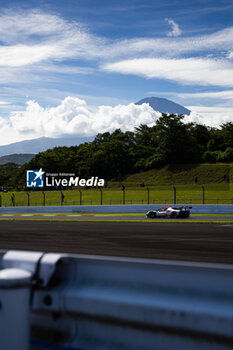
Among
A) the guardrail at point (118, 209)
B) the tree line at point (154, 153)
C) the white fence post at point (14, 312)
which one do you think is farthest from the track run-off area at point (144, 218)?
the tree line at point (154, 153)

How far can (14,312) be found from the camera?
2.89 meters

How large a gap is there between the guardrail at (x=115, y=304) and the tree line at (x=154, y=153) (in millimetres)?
100224

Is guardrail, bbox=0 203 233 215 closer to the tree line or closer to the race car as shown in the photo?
the race car

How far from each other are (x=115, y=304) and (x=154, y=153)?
11177 centimetres

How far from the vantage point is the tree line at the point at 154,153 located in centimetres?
10606

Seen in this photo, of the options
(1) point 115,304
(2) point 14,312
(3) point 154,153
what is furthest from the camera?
(3) point 154,153

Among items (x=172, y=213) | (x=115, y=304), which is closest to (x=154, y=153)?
(x=172, y=213)

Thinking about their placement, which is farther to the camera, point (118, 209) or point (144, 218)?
point (118, 209)

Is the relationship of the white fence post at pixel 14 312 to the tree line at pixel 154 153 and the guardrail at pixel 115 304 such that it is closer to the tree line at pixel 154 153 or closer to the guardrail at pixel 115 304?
the guardrail at pixel 115 304

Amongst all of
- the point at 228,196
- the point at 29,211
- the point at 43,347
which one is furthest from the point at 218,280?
the point at 228,196

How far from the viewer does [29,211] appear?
1654 inches

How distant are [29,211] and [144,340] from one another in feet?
132

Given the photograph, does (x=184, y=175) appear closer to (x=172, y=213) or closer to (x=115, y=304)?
(x=172, y=213)

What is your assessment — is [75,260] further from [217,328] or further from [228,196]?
[228,196]
